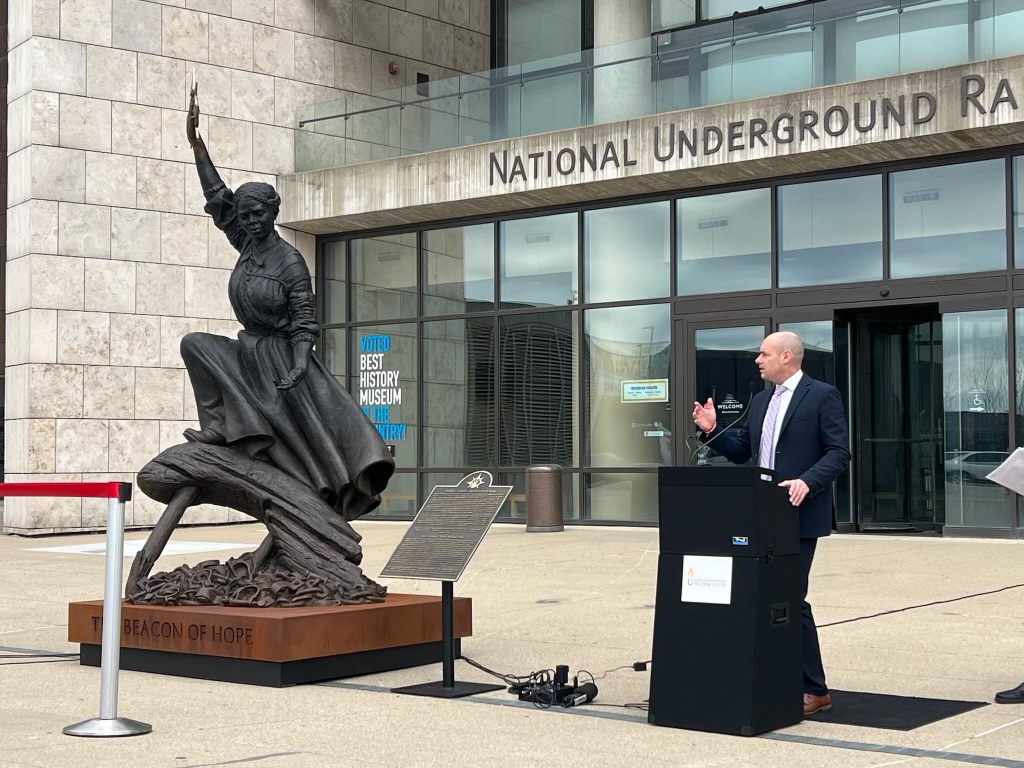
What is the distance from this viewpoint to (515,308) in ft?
74.8

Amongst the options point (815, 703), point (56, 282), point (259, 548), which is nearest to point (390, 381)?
point (56, 282)

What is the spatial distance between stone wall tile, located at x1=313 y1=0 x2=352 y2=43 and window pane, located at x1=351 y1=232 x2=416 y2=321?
3.88 metres

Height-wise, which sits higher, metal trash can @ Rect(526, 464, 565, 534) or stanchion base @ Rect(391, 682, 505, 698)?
metal trash can @ Rect(526, 464, 565, 534)

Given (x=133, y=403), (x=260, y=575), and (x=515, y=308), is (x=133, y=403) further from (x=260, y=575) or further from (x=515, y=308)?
(x=260, y=575)

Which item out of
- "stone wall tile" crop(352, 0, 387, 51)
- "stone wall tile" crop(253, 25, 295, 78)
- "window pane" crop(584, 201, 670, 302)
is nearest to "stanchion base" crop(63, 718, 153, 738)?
"window pane" crop(584, 201, 670, 302)

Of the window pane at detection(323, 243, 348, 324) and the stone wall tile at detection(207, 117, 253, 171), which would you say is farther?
the window pane at detection(323, 243, 348, 324)

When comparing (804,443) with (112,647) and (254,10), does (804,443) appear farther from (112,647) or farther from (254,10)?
(254,10)

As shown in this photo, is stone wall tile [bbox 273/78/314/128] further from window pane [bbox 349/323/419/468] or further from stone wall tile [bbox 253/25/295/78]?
window pane [bbox 349/323/419/468]

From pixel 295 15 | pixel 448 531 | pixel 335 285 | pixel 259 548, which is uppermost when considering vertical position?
pixel 295 15

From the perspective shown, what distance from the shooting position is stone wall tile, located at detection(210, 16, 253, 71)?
24188 mm

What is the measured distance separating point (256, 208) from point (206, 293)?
14964 millimetres

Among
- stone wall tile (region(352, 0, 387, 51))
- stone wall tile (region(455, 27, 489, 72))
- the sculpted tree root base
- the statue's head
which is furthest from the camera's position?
stone wall tile (region(455, 27, 489, 72))

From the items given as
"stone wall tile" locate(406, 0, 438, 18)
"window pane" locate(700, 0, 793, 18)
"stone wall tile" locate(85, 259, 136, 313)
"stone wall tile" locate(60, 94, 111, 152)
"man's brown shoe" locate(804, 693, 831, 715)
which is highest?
"stone wall tile" locate(406, 0, 438, 18)

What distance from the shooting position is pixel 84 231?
22703 mm
